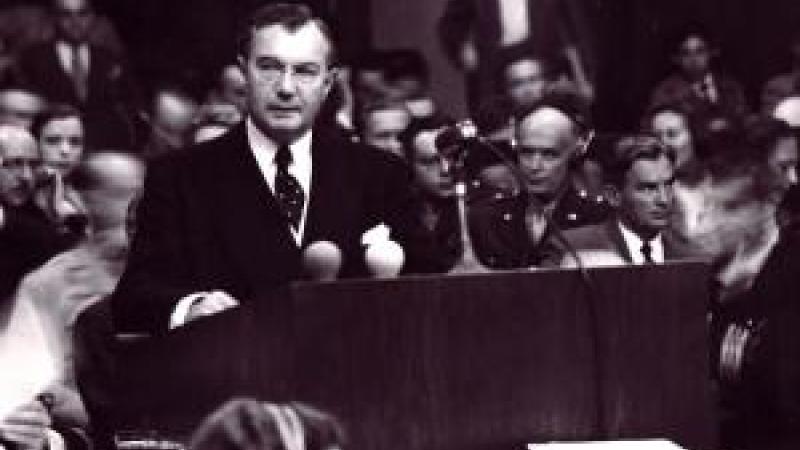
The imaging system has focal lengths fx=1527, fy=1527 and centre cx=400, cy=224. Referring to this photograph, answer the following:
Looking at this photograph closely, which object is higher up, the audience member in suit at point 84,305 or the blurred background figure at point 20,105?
the blurred background figure at point 20,105

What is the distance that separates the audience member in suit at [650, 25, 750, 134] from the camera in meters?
5.18

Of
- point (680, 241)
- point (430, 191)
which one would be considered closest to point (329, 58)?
point (430, 191)

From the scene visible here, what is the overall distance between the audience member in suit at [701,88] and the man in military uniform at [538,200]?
0.46 m

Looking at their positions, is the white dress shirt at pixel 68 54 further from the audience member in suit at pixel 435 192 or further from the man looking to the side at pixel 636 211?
the man looking to the side at pixel 636 211

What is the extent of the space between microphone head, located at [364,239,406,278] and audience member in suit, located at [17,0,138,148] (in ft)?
9.11

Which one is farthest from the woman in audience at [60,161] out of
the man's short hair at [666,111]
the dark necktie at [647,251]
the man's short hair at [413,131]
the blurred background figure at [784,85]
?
the blurred background figure at [784,85]

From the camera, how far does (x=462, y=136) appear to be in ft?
8.46

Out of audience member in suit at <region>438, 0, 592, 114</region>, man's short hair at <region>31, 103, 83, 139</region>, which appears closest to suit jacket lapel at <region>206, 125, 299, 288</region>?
man's short hair at <region>31, 103, 83, 139</region>

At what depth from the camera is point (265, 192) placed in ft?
10.4

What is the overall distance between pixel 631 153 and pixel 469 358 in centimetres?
246

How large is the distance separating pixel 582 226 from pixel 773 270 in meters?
0.68

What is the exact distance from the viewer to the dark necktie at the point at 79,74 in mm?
5176

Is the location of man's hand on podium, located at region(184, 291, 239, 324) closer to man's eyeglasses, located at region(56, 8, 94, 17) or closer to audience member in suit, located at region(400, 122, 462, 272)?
audience member in suit, located at region(400, 122, 462, 272)

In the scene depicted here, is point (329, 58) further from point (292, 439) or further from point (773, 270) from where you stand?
point (773, 270)
